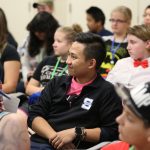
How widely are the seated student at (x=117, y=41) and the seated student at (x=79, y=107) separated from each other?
0.86m

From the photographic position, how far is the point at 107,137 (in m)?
2.46

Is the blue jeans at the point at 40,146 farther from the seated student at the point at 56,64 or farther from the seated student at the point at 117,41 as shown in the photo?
the seated student at the point at 117,41

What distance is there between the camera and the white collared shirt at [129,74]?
2.91 metres

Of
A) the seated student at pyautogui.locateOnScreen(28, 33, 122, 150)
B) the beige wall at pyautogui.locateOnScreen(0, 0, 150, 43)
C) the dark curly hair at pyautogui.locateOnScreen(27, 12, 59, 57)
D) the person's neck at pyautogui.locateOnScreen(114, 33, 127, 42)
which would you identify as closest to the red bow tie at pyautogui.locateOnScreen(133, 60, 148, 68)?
the seated student at pyautogui.locateOnScreen(28, 33, 122, 150)

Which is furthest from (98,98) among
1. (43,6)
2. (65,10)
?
(65,10)

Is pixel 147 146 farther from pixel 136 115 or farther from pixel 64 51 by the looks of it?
pixel 64 51

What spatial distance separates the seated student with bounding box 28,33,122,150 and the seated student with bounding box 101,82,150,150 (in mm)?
810

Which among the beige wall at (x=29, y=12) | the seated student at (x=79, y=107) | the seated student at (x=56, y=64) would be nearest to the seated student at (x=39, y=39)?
the seated student at (x=56, y=64)

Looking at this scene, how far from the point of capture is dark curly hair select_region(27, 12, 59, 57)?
3.98 m

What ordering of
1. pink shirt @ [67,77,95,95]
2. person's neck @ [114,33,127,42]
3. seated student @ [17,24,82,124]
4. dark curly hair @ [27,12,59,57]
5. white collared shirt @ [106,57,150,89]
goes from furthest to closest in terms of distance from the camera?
dark curly hair @ [27,12,59,57] < person's neck @ [114,33,127,42] < seated student @ [17,24,82,124] < white collared shirt @ [106,57,150,89] < pink shirt @ [67,77,95,95]

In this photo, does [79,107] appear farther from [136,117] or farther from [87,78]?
[136,117]

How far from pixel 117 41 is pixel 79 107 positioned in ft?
4.86

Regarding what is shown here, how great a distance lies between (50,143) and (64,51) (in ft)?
3.51

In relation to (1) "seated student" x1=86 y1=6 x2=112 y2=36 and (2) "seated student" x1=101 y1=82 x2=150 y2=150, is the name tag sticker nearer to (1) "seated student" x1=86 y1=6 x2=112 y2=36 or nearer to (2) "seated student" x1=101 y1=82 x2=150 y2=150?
(2) "seated student" x1=101 y1=82 x2=150 y2=150
